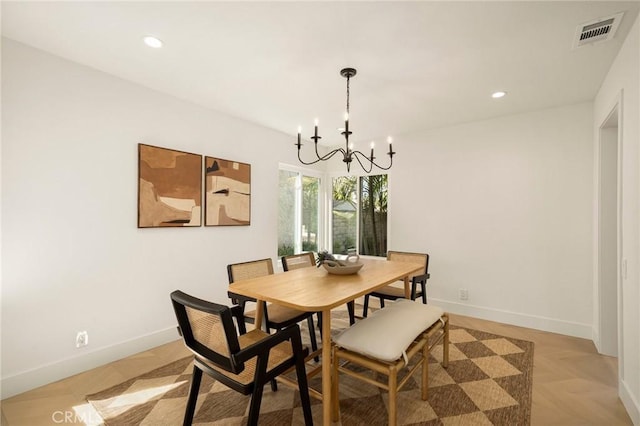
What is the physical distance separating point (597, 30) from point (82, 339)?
447 centimetres

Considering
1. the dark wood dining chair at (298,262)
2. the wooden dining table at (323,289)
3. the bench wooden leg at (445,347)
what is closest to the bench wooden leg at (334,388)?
the wooden dining table at (323,289)

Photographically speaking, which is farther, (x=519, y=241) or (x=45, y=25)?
(x=519, y=241)

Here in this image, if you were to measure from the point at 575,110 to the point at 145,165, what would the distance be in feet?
15.0

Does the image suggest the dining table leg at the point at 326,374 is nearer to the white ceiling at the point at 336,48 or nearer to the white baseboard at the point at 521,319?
the white ceiling at the point at 336,48

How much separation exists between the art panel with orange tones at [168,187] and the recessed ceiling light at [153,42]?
1.00m

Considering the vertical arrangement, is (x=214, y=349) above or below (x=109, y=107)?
below

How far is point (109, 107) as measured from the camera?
105 inches

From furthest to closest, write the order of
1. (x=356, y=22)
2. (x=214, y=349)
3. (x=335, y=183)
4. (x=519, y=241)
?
(x=335, y=183), (x=519, y=241), (x=356, y=22), (x=214, y=349)

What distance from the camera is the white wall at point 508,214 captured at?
3.34 meters

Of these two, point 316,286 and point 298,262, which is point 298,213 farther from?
point 316,286

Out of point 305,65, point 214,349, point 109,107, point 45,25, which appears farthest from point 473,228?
point 45,25

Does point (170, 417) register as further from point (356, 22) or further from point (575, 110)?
point (575, 110)

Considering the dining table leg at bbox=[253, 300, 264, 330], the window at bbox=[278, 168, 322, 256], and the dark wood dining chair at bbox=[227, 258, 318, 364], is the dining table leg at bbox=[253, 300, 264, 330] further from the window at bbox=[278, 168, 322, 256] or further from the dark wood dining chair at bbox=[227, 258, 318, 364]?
the window at bbox=[278, 168, 322, 256]

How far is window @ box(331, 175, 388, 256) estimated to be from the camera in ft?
16.2
